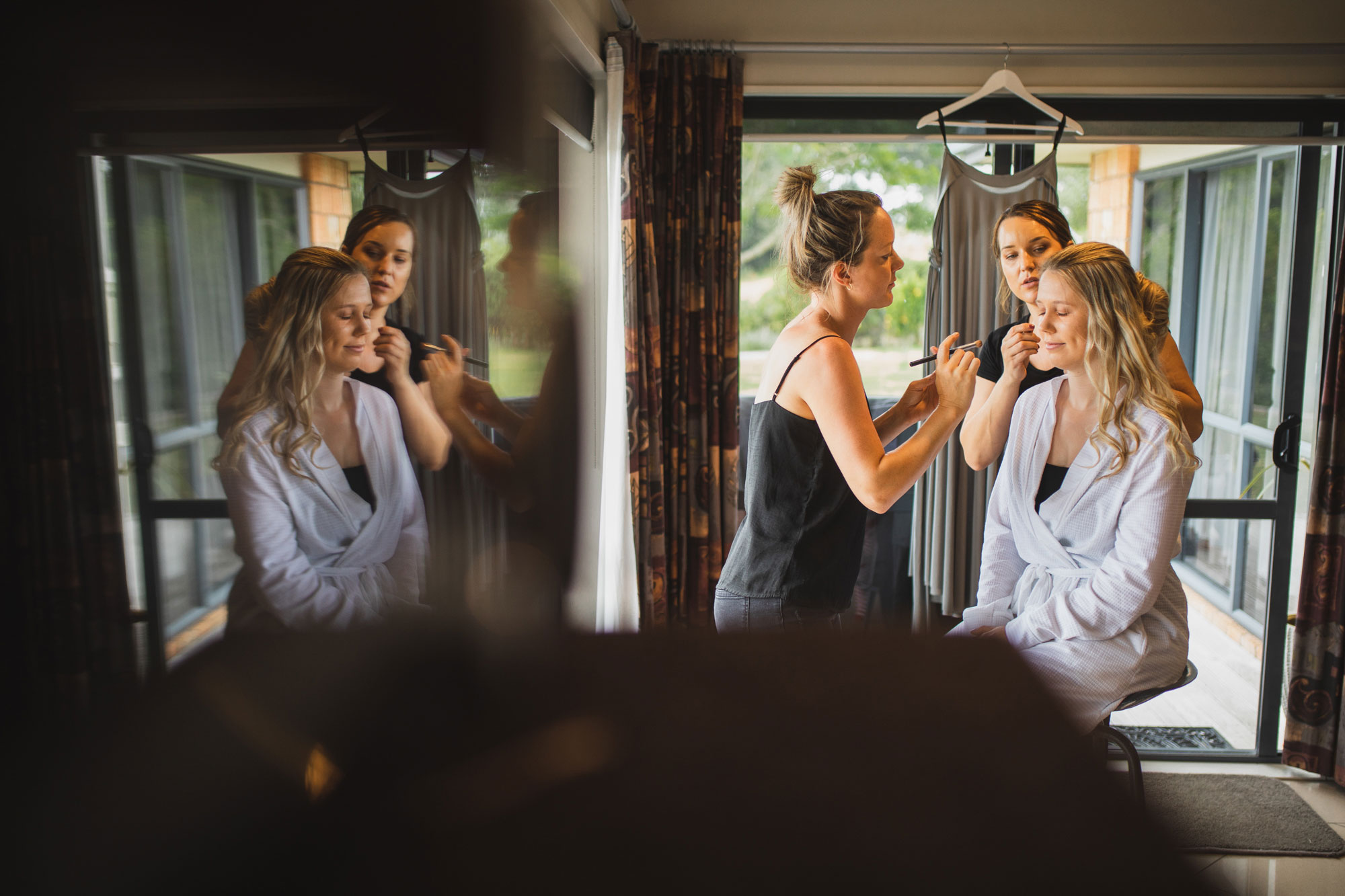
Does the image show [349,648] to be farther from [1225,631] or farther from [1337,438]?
[1225,631]

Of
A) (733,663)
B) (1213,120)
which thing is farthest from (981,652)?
(1213,120)

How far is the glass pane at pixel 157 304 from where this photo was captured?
0.13 meters

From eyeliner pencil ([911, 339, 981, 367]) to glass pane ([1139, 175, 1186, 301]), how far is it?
604 mm

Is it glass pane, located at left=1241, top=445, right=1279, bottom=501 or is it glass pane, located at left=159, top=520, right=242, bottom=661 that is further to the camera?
glass pane, located at left=1241, top=445, right=1279, bottom=501

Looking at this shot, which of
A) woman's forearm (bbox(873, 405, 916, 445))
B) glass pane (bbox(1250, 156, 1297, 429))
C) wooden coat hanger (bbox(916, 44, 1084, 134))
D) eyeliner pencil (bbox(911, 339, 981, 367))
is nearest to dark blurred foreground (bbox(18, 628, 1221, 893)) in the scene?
woman's forearm (bbox(873, 405, 916, 445))

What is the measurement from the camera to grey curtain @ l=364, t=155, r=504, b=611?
172mm

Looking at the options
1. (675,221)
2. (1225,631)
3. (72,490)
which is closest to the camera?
(72,490)

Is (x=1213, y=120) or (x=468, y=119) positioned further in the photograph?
(x=1213, y=120)

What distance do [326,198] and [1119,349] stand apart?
225cm

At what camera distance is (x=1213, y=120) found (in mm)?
2342

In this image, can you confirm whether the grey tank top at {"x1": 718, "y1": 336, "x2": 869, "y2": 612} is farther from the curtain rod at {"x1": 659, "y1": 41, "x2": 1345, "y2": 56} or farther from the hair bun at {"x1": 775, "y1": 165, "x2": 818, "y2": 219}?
the curtain rod at {"x1": 659, "y1": 41, "x2": 1345, "y2": 56}

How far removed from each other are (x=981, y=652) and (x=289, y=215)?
0.23 metres

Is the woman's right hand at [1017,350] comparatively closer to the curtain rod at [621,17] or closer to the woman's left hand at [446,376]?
the curtain rod at [621,17]

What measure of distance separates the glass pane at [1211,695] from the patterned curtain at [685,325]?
1.51 metres
